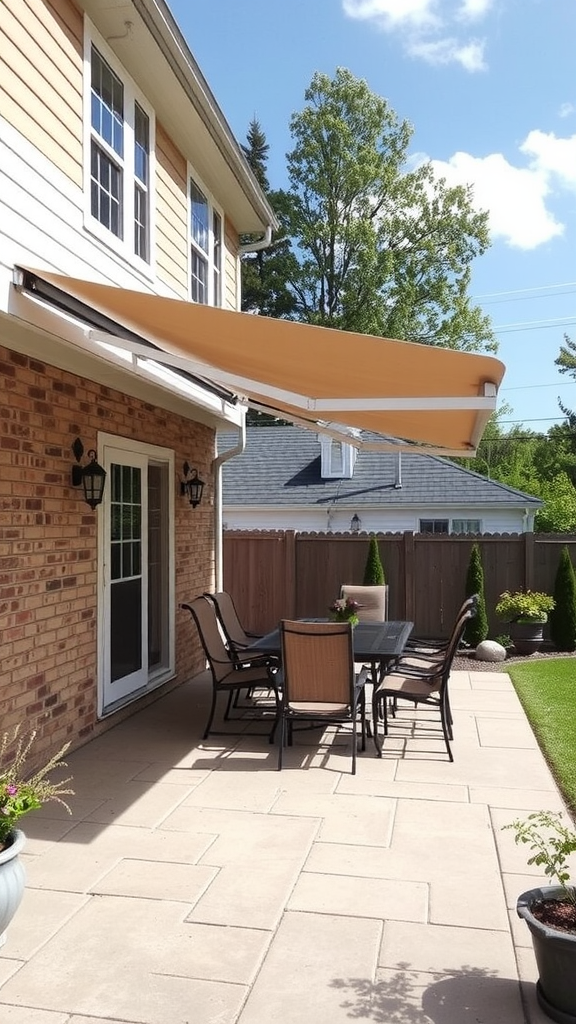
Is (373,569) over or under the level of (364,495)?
under

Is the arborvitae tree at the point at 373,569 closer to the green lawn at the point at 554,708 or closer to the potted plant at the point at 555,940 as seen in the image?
the green lawn at the point at 554,708

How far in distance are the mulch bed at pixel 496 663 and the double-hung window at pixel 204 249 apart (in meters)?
5.97

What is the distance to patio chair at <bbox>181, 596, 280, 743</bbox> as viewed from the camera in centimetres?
703

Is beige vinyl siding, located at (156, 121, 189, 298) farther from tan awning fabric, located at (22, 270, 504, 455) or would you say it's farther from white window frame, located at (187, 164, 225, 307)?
tan awning fabric, located at (22, 270, 504, 455)

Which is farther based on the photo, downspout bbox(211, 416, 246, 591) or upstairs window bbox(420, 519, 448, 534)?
upstairs window bbox(420, 519, 448, 534)

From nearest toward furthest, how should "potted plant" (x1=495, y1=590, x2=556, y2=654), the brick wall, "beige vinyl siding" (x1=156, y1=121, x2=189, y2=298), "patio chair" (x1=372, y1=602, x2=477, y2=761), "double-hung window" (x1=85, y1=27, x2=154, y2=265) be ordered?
the brick wall
"double-hung window" (x1=85, y1=27, x2=154, y2=265)
"patio chair" (x1=372, y1=602, x2=477, y2=761)
"beige vinyl siding" (x1=156, y1=121, x2=189, y2=298)
"potted plant" (x1=495, y1=590, x2=556, y2=654)

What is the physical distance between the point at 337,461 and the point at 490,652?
10642mm

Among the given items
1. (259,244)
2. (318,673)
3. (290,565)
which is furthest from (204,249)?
(290,565)

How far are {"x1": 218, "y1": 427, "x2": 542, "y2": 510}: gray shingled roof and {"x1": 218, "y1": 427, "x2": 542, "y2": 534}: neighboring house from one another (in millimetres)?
25

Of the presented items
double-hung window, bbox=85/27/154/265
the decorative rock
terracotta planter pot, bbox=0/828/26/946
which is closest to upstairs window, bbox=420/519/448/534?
the decorative rock

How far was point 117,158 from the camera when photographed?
252 inches

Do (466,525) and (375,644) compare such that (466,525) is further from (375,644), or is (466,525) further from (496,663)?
→ (375,644)

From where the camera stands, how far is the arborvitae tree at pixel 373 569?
13.0 metres

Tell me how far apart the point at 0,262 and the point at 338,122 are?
25.4 m
